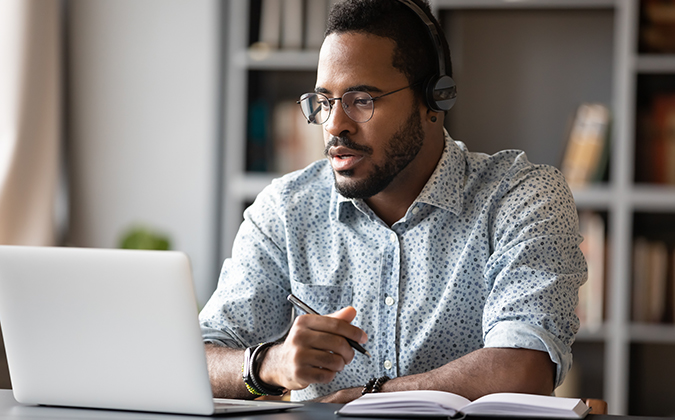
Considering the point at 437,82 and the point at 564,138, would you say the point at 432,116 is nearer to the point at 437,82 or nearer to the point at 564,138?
the point at 437,82

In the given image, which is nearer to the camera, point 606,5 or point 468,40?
point 606,5

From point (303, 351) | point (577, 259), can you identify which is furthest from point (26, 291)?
point (577, 259)

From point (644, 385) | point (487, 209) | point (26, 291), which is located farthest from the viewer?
point (644, 385)

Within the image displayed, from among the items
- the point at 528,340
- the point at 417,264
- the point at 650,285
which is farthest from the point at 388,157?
the point at 650,285

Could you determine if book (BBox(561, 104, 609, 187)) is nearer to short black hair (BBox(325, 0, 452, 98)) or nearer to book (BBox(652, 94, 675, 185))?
book (BBox(652, 94, 675, 185))

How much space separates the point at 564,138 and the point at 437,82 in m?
1.23

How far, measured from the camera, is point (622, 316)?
2299 mm

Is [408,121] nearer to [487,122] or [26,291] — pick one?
[26,291]

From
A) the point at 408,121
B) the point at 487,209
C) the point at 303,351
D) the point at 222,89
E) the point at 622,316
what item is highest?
the point at 222,89

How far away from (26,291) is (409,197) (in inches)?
31.9

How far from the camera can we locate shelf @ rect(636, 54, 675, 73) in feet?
7.43

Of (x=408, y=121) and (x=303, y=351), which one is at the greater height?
(x=408, y=121)

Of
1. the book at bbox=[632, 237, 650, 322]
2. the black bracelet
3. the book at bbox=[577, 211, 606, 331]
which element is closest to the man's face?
the black bracelet

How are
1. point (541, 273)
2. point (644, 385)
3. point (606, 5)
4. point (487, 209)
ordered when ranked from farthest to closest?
point (644, 385)
point (606, 5)
point (487, 209)
point (541, 273)
